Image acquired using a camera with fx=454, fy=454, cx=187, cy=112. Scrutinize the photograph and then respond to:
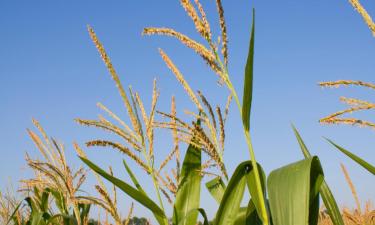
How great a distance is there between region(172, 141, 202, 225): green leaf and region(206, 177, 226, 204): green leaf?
7 centimetres

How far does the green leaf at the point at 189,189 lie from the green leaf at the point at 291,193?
92 centimetres

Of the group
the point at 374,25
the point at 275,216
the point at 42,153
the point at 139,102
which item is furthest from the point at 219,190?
the point at 42,153

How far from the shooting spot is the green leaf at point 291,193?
172 centimetres

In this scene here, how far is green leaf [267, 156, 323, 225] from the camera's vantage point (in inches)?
67.9

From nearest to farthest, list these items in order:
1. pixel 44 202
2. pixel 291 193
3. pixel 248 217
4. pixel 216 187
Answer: pixel 291 193 < pixel 248 217 < pixel 216 187 < pixel 44 202

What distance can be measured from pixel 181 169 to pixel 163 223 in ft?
1.34

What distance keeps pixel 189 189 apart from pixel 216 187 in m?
0.16

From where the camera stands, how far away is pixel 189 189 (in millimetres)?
2725

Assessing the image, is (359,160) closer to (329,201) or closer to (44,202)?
(329,201)

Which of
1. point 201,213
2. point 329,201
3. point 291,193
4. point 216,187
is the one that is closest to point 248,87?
point 291,193

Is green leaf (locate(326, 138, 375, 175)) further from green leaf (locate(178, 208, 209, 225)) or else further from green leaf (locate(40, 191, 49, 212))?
green leaf (locate(40, 191, 49, 212))

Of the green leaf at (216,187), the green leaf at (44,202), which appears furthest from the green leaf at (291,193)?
the green leaf at (44,202)

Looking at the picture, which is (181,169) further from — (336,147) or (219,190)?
(336,147)

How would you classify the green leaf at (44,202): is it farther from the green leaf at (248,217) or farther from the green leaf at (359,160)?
the green leaf at (359,160)
